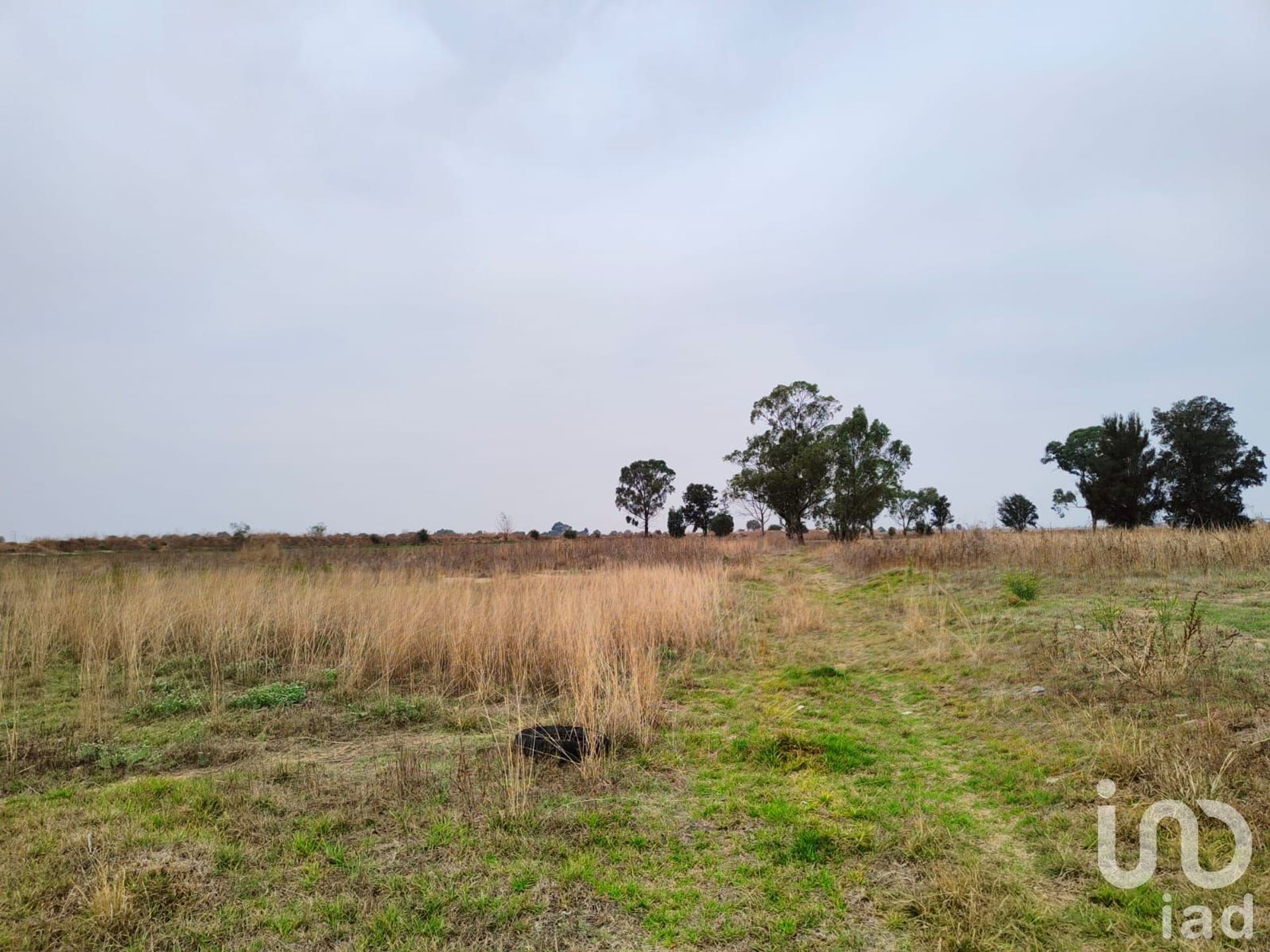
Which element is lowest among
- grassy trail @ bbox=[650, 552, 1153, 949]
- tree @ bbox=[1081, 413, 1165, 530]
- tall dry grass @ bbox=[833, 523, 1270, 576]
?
grassy trail @ bbox=[650, 552, 1153, 949]

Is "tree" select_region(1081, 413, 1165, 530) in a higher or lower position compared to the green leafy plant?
higher

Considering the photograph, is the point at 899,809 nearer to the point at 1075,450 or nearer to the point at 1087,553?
the point at 1087,553

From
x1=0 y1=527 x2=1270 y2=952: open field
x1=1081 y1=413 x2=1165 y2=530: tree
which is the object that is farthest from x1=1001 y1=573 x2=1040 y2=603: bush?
x1=1081 y1=413 x2=1165 y2=530: tree

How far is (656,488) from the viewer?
5841 cm

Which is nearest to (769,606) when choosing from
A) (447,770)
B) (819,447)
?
(447,770)

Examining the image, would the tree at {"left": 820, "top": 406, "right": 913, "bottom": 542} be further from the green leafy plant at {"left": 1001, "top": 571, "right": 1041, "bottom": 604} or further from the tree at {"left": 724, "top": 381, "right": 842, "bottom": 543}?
the green leafy plant at {"left": 1001, "top": 571, "right": 1041, "bottom": 604}

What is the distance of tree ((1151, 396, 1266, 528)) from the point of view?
115 feet

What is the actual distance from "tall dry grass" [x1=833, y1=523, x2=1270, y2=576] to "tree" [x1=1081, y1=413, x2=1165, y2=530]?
23274 millimetres

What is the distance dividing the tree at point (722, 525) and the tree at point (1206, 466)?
26793mm

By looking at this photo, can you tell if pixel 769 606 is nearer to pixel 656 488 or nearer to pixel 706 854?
pixel 706 854

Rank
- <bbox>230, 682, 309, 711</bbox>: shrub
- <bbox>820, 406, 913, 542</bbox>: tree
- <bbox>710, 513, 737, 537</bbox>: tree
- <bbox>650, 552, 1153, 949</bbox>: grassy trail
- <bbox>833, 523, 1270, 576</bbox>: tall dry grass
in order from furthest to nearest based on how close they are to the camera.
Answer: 1. <bbox>710, 513, 737, 537</bbox>: tree
2. <bbox>820, 406, 913, 542</bbox>: tree
3. <bbox>833, 523, 1270, 576</bbox>: tall dry grass
4. <bbox>230, 682, 309, 711</bbox>: shrub
5. <bbox>650, 552, 1153, 949</bbox>: grassy trail

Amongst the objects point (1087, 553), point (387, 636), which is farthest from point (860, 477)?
point (387, 636)

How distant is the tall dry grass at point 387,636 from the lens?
7114 mm

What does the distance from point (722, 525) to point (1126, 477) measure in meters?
25.3
